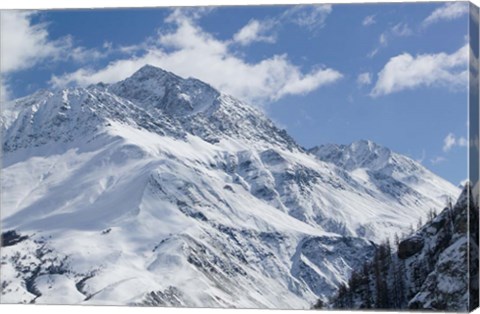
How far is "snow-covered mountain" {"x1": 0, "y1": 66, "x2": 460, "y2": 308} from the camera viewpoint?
2084 inches

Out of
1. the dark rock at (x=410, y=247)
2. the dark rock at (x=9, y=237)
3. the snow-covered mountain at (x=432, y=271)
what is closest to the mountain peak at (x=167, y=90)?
the dark rock at (x=9, y=237)

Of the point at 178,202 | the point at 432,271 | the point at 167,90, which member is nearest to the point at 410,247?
the point at 432,271

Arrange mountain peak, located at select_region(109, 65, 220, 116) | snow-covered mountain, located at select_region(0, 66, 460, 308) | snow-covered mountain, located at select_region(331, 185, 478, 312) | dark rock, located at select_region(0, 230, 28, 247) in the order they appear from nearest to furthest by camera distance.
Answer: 1. snow-covered mountain, located at select_region(331, 185, 478, 312)
2. dark rock, located at select_region(0, 230, 28, 247)
3. mountain peak, located at select_region(109, 65, 220, 116)
4. snow-covered mountain, located at select_region(0, 66, 460, 308)

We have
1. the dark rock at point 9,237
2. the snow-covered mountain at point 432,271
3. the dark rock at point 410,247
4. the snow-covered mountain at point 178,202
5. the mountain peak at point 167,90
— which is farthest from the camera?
the snow-covered mountain at point 178,202

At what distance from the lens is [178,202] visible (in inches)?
5025

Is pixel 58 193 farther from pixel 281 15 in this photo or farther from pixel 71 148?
pixel 71 148

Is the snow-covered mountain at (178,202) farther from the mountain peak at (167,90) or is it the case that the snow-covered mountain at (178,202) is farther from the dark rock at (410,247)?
the dark rock at (410,247)

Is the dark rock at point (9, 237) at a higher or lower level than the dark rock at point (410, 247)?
higher

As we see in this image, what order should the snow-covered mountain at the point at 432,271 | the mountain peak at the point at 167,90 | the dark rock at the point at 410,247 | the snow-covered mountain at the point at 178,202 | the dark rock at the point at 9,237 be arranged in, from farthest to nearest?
the snow-covered mountain at the point at 178,202 → the mountain peak at the point at 167,90 → the dark rock at the point at 410,247 → the dark rock at the point at 9,237 → the snow-covered mountain at the point at 432,271

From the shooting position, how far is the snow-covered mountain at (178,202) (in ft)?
174

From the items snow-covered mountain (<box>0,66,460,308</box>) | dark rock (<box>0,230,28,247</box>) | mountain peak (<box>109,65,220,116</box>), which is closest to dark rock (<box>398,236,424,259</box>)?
snow-covered mountain (<box>0,66,460,308</box>)

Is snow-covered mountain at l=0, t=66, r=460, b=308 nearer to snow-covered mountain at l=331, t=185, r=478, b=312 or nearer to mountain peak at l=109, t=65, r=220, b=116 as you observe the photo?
mountain peak at l=109, t=65, r=220, b=116

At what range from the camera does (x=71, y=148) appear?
138 metres

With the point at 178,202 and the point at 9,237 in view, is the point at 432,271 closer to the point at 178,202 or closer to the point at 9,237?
the point at 9,237
